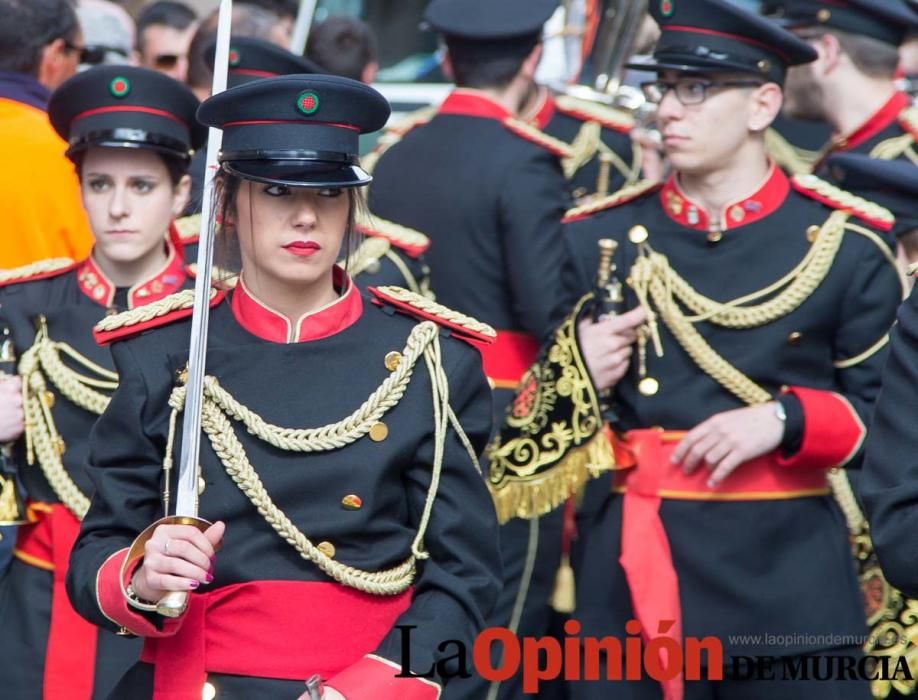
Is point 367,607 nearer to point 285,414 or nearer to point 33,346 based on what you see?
point 285,414

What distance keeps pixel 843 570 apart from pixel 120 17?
517 centimetres

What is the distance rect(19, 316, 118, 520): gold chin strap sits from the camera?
4453 millimetres

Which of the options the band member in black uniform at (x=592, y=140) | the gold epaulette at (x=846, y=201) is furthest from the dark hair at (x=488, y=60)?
Result: the gold epaulette at (x=846, y=201)

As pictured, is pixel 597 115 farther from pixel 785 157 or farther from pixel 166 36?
pixel 166 36

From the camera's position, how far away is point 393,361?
11.6ft

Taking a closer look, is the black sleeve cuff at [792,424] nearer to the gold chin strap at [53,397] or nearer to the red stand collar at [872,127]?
the gold chin strap at [53,397]

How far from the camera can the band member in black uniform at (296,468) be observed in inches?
134

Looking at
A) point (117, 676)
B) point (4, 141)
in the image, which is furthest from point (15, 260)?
point (117, 676)

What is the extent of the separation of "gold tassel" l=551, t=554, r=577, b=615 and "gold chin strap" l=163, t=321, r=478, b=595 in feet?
6.70

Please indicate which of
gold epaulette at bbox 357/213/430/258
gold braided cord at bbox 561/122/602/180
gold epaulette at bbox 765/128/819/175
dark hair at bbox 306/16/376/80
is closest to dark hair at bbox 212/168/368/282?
gold epaulette at bbox 357/213/430/258

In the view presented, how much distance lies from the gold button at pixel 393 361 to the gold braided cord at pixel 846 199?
1.82 m

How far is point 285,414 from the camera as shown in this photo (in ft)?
11.4

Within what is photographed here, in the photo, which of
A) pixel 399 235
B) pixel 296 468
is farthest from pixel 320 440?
pixel 399 235

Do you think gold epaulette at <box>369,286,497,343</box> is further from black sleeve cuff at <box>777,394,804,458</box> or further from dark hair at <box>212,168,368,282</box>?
black sleeve cuff at <box>777,394,804,458</box>
